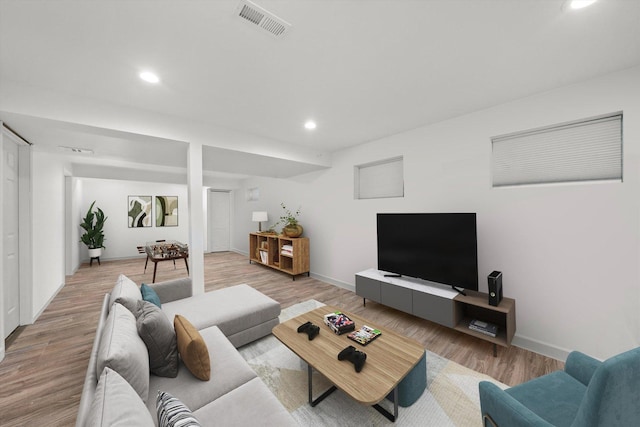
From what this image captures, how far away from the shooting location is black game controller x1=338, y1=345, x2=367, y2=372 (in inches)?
59.9

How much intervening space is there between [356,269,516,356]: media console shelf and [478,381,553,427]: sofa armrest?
1.32 m

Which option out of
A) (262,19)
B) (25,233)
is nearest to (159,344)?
(262,19)

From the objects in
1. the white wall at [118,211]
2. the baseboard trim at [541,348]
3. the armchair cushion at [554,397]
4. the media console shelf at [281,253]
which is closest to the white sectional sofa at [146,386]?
the armchair cushion at [554,397]

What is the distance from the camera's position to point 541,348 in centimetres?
229

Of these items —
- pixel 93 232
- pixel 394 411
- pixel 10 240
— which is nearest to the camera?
pixel 394 411

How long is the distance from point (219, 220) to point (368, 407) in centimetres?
768

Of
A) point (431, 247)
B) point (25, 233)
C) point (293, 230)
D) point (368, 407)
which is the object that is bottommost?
point (368, 407)

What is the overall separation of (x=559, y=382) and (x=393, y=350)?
910 millimetres

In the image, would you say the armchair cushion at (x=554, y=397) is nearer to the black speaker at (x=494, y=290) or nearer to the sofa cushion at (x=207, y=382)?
the black speaker at (x=494, y=290)

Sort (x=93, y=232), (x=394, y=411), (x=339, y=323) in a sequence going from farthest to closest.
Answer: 1. (x=93, y=232)
2. (x=339, y=323)
3. (x=394, y=411)

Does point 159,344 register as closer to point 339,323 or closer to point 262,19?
point 339,323

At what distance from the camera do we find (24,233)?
9.39ft

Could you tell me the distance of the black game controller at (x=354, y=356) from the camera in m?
1.52

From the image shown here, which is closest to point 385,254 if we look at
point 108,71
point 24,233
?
point 108,71
